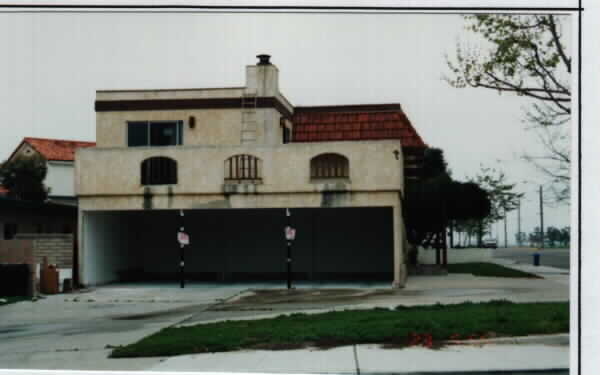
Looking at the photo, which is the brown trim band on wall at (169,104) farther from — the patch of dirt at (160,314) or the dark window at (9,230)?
the patch of dirt at (160,314)

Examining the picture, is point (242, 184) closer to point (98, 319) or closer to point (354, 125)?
point (98, 319)

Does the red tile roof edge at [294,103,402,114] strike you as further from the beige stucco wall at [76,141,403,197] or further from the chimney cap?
the beige stucco wall at [76,141,403,197]

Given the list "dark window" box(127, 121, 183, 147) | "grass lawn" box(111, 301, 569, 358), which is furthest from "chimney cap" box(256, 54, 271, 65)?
"grass lawn" box(111, 301, 569, 358)

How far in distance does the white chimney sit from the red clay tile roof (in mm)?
16410

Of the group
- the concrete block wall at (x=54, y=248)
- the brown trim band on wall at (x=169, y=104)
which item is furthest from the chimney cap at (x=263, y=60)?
the concrete block wall at (x=54, y=248)

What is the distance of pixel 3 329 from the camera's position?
56.7 ft

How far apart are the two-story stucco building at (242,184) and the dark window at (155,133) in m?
0.04

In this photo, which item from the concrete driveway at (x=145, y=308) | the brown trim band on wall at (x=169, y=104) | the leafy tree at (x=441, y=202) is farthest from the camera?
the leafy tree at (x=441, y=202)

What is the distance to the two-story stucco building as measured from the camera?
1032 inches

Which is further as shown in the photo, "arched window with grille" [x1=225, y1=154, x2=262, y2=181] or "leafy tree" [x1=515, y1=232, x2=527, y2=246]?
"leafy tree" [x1=515, y1=232, x2=527, y2=246]

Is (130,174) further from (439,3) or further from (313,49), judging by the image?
(439,3)

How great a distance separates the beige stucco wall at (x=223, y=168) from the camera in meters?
25.9

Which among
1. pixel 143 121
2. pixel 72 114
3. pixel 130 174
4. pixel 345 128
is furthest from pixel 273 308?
pixel 345 128

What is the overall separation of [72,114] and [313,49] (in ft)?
41.9
